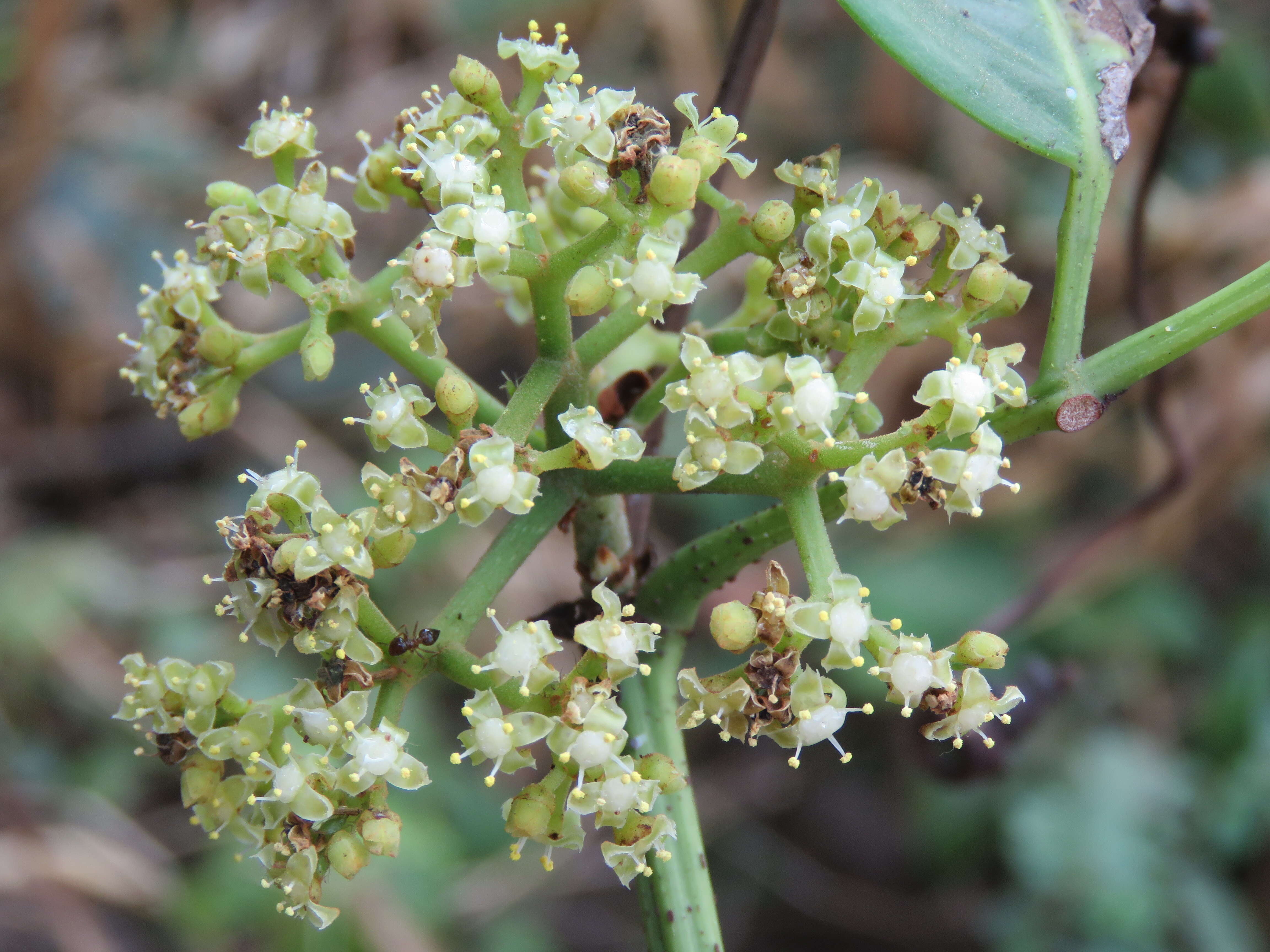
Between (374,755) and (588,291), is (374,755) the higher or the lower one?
the lower one

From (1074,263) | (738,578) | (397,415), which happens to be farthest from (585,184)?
(738,578)

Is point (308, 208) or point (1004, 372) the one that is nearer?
point (1004, 372)

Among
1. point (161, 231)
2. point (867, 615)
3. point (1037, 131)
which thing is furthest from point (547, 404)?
point (161, 231)

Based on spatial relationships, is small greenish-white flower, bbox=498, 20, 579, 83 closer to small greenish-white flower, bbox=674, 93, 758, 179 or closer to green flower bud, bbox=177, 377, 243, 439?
small greenish-white flower, bbox=674, 93, 758, 179

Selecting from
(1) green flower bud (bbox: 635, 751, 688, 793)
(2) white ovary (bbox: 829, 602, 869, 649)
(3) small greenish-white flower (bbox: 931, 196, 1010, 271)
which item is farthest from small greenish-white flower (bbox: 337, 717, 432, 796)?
(3) small greenish-white flower (bbox: 931, 196, 1010, 271)

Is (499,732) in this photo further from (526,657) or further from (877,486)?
(877,486)

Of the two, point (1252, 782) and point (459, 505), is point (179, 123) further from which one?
point (1252, 782)

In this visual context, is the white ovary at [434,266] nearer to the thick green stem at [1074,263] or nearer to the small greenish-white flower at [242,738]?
the small greenish-white flower at [242,738]
